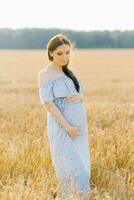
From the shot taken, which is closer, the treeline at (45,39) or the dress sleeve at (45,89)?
the dress sleeve at (45,89)

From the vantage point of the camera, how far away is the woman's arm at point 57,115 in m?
5.13

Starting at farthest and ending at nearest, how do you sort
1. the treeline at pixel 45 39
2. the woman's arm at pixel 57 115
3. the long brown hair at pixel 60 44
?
the treeline at pixel 45 39 < the long brown hair at pixel 60 44 < the woman's arm at pixel 57 115

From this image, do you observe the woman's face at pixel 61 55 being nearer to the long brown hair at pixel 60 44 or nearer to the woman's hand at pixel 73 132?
the long brown hair at pixel 60 44

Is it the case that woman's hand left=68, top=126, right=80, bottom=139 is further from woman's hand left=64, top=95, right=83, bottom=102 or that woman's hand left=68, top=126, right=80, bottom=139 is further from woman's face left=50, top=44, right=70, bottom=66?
woman's face left=50, top=44, right=70, bottom=66

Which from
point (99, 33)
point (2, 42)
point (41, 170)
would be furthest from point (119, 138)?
point (99, 33)

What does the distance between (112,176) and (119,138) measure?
1.25 m

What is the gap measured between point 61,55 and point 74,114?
19.6 inches

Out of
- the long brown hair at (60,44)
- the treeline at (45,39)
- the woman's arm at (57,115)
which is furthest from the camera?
the treeline at (45,39)

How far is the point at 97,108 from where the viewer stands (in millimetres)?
11055

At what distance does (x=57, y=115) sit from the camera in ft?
16.9

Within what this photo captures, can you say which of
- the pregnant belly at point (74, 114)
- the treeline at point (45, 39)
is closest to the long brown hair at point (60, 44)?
the pregnant belly at point (74, 114)

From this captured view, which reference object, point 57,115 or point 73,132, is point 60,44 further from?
point 73,132

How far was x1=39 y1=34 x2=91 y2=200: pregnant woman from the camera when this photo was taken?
520 centimetres

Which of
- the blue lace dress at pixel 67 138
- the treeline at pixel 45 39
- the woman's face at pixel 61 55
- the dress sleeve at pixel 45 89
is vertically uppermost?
the woman's face at pixel 61 55
